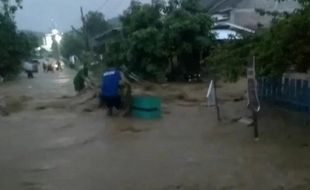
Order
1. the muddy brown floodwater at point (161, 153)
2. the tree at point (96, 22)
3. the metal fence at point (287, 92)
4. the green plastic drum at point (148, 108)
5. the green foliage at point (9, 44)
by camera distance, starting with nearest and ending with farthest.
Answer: the muddy brown floodwater at point (161, 153) < the metal fence at point (287, 92) < the green plastic drum at point (148, 108) < the green foliage at point (9, 44) < the tree at point (96, 22)

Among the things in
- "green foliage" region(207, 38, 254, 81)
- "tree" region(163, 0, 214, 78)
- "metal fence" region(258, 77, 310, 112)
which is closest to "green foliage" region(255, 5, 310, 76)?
"metal fence" region(258, 77, 310, 112)

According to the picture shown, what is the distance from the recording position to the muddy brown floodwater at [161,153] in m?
7.42

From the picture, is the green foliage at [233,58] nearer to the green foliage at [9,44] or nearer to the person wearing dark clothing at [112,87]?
the person wearing dark clothing at [112,87]

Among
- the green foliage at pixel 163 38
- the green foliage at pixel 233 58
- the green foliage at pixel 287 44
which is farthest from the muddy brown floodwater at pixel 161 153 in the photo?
the green foliage at pixel 163 38

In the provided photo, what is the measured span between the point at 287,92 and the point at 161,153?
3694mm

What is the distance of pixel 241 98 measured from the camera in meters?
16.3

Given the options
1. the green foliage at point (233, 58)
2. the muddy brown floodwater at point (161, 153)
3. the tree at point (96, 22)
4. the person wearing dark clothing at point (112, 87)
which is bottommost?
the muddy brown floodwater at point (161, 153)

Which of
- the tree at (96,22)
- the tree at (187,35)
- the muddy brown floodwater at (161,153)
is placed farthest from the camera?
the tree at (96,22)

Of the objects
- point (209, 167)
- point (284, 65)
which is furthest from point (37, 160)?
point (284, 65)

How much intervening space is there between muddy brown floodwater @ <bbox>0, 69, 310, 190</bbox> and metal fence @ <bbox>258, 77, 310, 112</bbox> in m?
0.22

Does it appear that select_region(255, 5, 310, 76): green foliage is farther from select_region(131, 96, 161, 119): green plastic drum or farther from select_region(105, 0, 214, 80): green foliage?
select_region(105, 0, 214, 80): green foliage

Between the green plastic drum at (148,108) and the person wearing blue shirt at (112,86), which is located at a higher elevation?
the person wearing blue shirt at (112,86)

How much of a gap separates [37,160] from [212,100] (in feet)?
21.3

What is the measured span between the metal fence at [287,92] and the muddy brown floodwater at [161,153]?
0.72 ft
